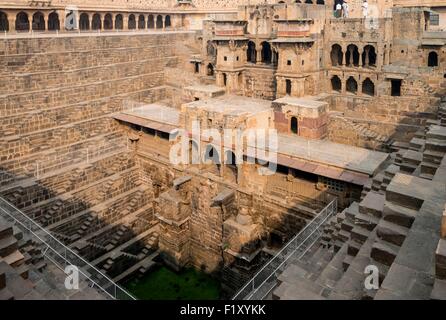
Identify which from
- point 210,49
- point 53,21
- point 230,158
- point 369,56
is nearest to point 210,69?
point 210,49

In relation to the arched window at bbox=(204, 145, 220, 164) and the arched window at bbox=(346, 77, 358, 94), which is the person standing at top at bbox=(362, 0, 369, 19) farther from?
the arched window at bbox=(204, 145, 220, 164)

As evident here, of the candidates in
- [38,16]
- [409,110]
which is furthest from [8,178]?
[38,16]

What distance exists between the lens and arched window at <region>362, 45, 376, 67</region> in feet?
75.0

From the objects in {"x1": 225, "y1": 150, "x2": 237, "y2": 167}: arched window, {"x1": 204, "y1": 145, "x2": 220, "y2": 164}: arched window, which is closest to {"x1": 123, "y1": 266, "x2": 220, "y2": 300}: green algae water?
{"x1": 204, "y1": 145, "x2": 220, "y2": 164}: arched window

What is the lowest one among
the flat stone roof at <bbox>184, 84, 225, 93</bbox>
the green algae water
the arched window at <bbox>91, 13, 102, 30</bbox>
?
the green algae water

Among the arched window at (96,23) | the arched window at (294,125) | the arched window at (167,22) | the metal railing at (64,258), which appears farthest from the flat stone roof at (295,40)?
the arched window at (167,22)

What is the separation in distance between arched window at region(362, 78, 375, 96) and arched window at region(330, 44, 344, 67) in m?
1.93

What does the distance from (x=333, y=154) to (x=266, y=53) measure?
43.2 ft

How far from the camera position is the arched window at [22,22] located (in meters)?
32.6

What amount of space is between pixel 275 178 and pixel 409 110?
760cm

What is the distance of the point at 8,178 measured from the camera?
60.2 feet

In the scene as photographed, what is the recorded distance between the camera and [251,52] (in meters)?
28.0

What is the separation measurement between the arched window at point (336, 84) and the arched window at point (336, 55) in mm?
853
